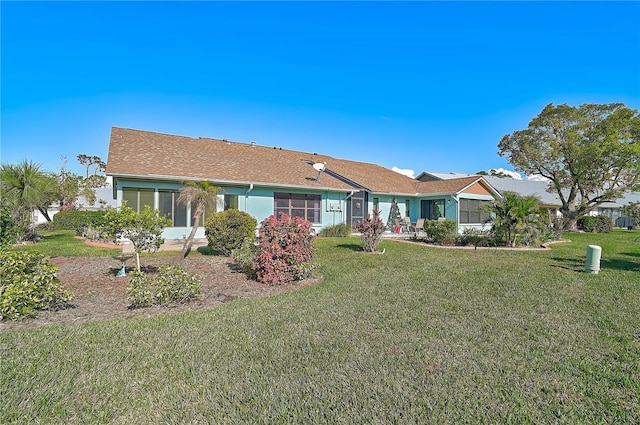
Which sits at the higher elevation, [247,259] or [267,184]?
[267,184]

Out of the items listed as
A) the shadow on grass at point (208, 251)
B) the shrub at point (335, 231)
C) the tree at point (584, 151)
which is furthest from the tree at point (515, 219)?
the tree at point (584, 151)

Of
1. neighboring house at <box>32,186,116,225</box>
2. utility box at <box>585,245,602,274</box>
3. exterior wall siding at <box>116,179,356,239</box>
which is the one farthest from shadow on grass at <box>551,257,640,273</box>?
neighboring house at <box>32,186,116,225</box>

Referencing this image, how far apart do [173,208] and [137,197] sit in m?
1.44

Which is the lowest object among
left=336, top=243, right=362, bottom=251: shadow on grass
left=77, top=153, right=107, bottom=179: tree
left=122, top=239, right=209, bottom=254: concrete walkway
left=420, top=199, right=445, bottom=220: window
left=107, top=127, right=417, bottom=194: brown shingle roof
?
left=336, top=243, right=362, bottom=251: shadow on grass

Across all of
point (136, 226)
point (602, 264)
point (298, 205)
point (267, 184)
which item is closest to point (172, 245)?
point (267, 184)

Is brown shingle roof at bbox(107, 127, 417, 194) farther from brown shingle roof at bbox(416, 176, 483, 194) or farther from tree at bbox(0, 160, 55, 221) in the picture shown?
tree at bbox(0, 160, 55, 221)

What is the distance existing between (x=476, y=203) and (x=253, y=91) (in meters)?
16.2

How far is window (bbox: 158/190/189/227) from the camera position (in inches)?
532

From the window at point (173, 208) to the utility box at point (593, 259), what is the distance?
1456 cm

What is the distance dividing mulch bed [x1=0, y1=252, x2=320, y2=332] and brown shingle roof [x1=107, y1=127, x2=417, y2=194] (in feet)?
15.9

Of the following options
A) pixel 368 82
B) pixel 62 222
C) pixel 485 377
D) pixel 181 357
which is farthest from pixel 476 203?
pixel 62 222

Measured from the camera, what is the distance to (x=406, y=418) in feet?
8.23

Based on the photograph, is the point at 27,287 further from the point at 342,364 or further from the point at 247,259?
the point at 342,364

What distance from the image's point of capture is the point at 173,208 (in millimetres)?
13711
